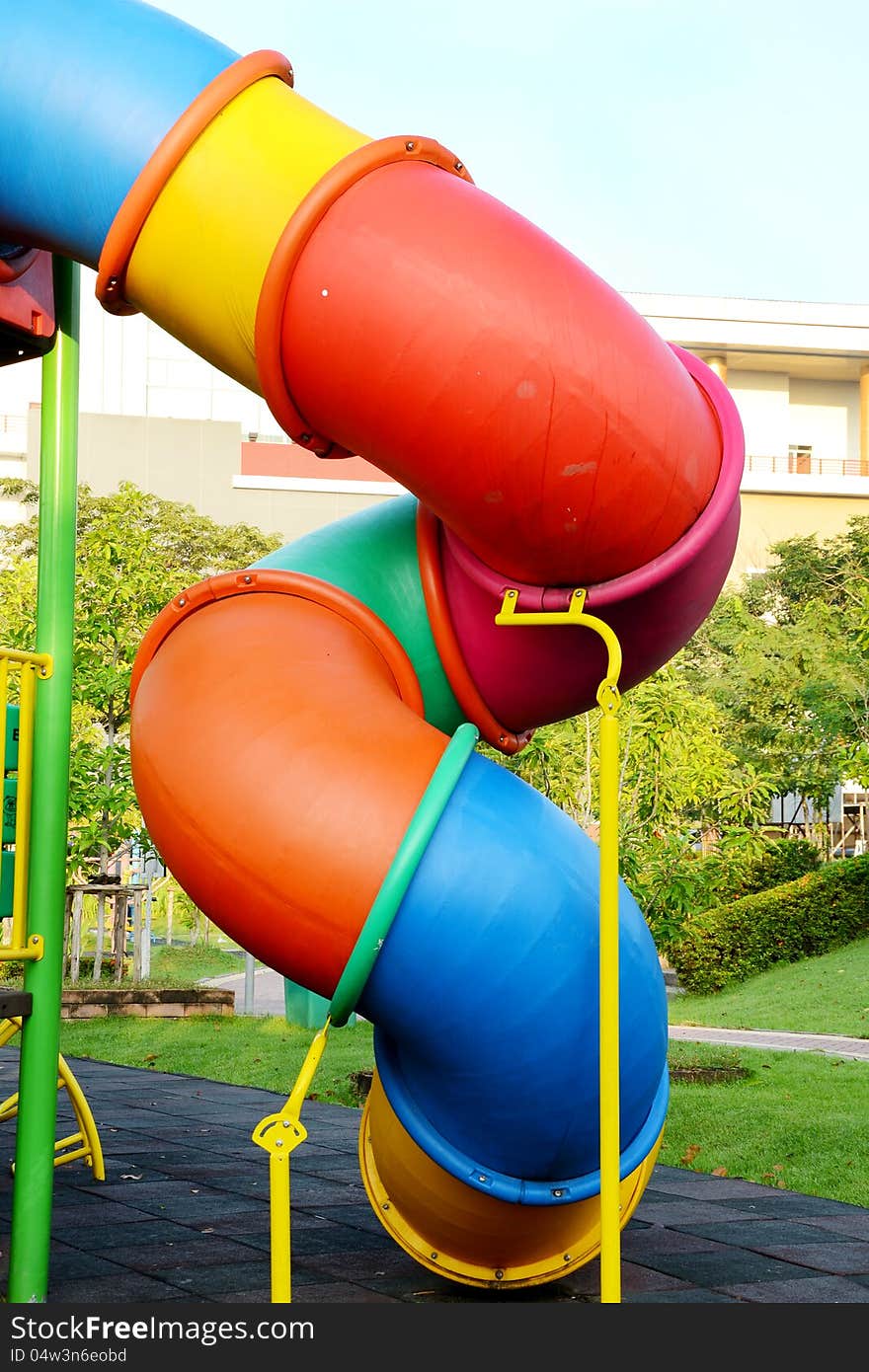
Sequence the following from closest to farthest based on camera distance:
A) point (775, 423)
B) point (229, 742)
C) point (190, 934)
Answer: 1. point (229, 742)
2. point (190, 934)
3. point (775, 423)

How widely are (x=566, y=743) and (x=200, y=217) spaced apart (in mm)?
8565

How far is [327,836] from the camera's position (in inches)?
135

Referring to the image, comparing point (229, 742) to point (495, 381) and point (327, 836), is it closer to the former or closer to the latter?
point (327, 836)

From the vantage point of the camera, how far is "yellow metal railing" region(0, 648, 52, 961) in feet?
14.4

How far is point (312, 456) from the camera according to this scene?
59625 millimetres

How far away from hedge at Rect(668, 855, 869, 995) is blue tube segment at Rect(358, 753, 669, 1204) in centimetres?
1545

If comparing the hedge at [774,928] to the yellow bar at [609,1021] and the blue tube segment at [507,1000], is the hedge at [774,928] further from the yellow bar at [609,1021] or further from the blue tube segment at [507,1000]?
the yellow bar at [609,1021]

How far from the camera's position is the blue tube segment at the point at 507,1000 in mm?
3461

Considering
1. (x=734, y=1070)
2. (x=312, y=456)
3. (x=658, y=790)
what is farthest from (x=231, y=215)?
(x=312, y=456)

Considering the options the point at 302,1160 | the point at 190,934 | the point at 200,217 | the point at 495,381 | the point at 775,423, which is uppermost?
the point at 775,423

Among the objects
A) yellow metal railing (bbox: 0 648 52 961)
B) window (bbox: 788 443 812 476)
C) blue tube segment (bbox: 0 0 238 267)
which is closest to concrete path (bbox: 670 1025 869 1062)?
yellow metal railing (bbox: 0 648 52 961)

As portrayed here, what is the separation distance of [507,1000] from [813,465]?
61.3 meters

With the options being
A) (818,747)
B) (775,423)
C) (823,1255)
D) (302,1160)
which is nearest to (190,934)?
(818,747)

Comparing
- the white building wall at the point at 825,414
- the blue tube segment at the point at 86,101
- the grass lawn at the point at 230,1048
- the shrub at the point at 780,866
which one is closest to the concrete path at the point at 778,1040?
the grass lawn at the point at 230,1048
